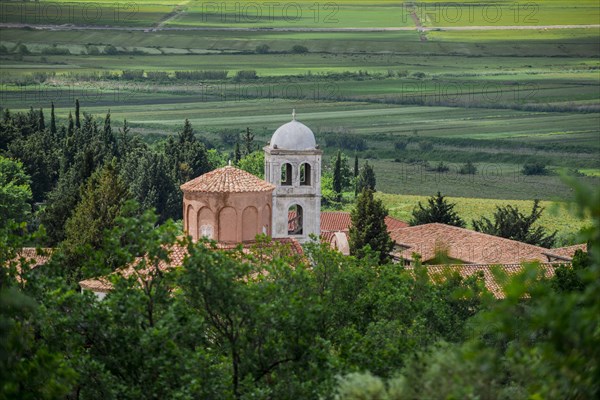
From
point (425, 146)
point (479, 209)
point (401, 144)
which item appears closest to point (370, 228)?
point (479, 209)

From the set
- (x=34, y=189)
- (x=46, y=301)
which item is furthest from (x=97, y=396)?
(x=34, y=189)

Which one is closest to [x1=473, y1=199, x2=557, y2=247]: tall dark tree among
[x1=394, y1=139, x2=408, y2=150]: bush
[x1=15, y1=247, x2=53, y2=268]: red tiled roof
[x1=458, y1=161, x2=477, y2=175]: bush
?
[x1=15, y1=247, x2=53, y2=268]: red tiled roof

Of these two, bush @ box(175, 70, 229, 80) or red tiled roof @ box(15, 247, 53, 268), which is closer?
red tiled roof @ box(15, 247, 53, 268)

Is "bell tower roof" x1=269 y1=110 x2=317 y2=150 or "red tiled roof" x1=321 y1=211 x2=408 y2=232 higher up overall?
"bell tower roof" x1=269 y1=110 x2=317 y2=150

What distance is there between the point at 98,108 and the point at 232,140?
11901 millimetres

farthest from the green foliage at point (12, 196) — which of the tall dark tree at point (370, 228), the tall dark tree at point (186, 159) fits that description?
the tall dark tree at point (370, 228)

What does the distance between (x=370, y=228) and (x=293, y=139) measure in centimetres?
506

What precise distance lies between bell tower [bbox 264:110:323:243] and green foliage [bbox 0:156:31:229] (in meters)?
8.26

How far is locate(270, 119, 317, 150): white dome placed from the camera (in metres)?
49.0

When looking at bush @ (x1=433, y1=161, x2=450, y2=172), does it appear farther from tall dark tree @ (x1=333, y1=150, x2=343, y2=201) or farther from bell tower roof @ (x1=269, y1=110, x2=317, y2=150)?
bell tower roof @ (x1=269, y1=110, x2=317, y2=150)

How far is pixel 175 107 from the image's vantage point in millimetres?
132000

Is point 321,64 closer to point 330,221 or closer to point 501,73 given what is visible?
point 501,73

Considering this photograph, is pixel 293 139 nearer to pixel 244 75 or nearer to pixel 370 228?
pixel 370 228

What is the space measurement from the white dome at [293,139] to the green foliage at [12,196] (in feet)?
28.4
